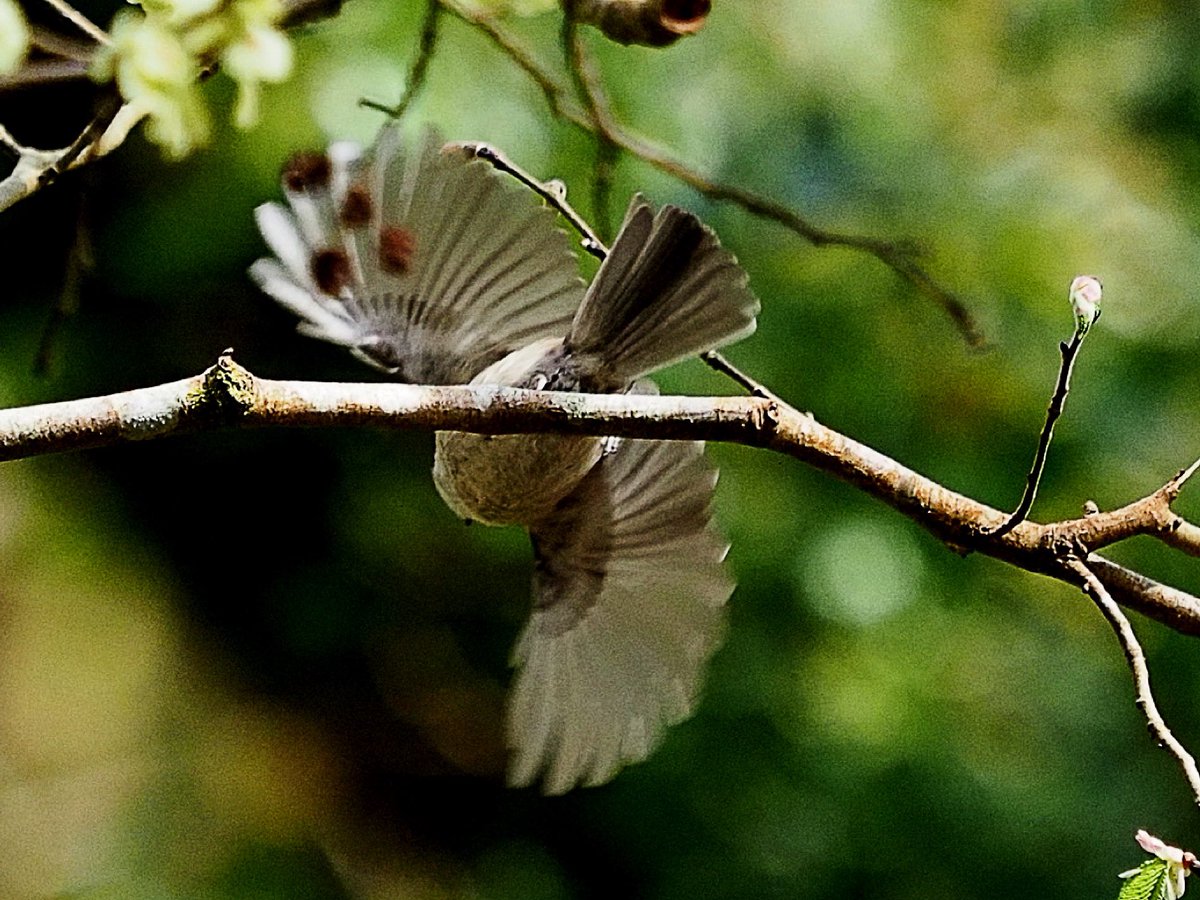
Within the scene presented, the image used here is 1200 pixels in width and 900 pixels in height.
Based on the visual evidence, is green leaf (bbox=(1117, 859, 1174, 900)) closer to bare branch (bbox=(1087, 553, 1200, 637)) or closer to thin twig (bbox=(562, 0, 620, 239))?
bare branch (bbox=(1087, 553, 1200, 637))

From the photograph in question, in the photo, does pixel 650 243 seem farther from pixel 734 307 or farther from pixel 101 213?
pixel 101 213

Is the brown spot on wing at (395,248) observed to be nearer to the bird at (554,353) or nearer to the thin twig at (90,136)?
the bird at (554,353)

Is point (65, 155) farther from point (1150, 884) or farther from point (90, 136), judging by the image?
point (1150, 884)

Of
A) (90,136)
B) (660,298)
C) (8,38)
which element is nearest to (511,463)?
(660,298)

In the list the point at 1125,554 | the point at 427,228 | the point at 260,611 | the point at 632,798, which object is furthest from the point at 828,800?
the point at 427,228

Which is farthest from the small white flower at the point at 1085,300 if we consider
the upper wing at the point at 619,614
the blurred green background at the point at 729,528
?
the blurred green background at the point at 729,528
